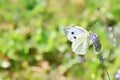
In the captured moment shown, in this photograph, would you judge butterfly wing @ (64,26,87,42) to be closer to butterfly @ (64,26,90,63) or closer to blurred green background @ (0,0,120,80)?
butterfly @ (64,26,90,63)

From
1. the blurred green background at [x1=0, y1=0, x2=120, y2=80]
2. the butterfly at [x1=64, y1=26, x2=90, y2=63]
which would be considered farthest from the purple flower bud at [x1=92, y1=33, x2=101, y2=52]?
the blurred green background at [x1=0, y1=0, x2=120, y2=80]

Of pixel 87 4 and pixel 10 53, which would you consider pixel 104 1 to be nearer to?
pixel 87 4

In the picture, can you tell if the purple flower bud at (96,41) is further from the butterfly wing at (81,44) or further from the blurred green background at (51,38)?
the blurred green background at (51,38)

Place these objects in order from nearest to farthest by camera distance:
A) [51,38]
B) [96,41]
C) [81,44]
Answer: [96,41], [81,44], [51,38]

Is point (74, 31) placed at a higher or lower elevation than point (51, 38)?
lower

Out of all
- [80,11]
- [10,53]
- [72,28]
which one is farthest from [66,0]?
[72,28]

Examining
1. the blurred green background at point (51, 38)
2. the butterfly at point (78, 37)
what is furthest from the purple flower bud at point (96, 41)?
the blurred green background at point (51, 38)

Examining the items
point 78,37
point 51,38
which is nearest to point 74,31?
point 78,37

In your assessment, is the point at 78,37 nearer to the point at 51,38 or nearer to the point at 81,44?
the point at 81,44
